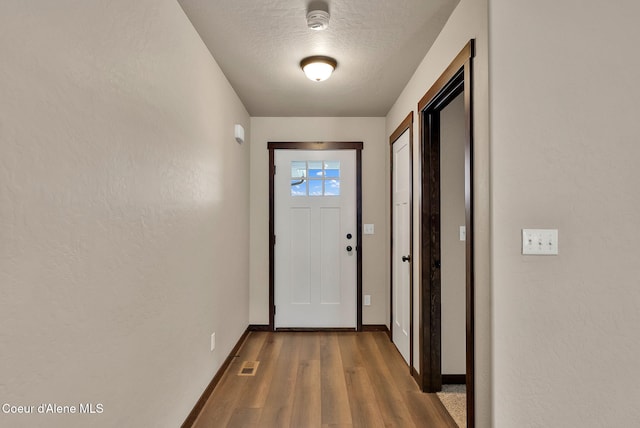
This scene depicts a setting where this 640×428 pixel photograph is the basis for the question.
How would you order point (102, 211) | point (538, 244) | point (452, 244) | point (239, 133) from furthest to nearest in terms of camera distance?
1. point (239, 133)
2. point (452, 244)
3. point (538, 244)
4. point (102, 211)

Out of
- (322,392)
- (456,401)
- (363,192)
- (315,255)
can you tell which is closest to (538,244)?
(456,401)

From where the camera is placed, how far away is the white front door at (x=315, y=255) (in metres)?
3.91

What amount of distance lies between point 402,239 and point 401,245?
71 mm

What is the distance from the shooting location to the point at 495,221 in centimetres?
156

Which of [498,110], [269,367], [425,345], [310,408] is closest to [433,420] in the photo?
[425,345]

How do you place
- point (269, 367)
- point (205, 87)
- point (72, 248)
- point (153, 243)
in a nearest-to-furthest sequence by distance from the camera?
1. point (72, 248)
2. point (153, 243)
3. point (205, 87)
4. point (269, 367)

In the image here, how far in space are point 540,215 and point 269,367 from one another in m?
2.31

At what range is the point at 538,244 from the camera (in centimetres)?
155

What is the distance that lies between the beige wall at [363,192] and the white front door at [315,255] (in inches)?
5.8

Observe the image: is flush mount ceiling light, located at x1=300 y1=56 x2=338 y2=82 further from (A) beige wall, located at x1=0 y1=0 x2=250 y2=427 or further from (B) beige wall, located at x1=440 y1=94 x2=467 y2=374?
(B) beige wall, located at x1=440 y1=94 x2=467 y2=374

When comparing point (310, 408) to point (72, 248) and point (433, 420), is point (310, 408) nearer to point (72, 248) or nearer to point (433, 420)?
point (433, 420)

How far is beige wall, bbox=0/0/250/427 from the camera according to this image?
0.90 meters

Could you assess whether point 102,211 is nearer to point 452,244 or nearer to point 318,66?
point 318,66

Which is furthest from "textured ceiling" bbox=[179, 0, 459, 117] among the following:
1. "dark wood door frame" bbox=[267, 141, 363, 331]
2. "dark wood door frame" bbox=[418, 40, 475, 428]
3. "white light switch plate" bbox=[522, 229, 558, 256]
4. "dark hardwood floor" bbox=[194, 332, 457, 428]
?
"dark hardwood floor" bbox=[194, 332, 457, 428]
